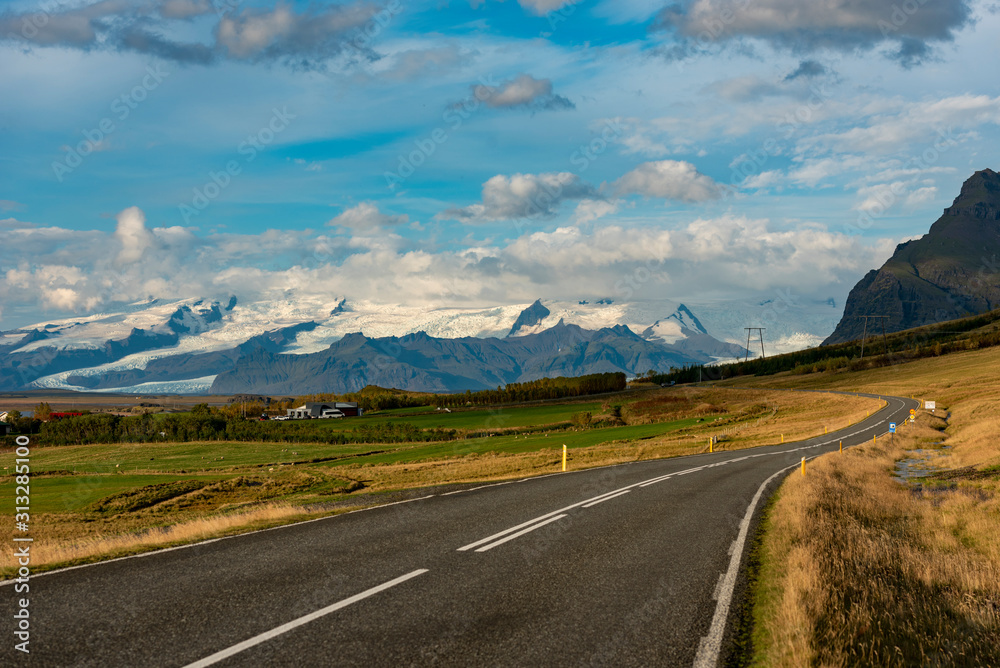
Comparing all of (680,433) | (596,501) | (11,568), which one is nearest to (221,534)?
(11,568)

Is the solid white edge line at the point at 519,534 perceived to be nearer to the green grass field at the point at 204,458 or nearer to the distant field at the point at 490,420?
the green grass field at the point at 204,458

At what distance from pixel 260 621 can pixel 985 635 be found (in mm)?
10477

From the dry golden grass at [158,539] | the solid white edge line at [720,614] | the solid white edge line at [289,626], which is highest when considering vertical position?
the solid white edge line at [289,626]

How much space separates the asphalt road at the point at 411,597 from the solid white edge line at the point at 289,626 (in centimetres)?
3

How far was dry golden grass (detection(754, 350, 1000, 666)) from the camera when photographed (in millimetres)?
8266

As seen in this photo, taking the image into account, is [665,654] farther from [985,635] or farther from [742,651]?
[985,635]

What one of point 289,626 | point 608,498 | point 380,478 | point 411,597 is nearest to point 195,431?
point 380,478

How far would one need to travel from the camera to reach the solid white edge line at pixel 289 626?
7.20m

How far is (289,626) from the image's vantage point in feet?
27.0

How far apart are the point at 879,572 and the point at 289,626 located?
10951 millimetres

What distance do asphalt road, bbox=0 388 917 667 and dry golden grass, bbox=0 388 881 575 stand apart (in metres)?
2.22

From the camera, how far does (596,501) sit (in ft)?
65.6

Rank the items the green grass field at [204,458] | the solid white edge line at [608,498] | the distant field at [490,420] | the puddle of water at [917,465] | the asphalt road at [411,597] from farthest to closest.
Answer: the distant field at [490,420]
the green grass field at [204,458]
the puddle of water at [917,465]
the solid white edge line at [608,498]
the asphalt road at [411,597]

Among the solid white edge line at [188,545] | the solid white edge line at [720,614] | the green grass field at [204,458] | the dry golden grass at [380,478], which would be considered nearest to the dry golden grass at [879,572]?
the solid white edge line at [720,614]
